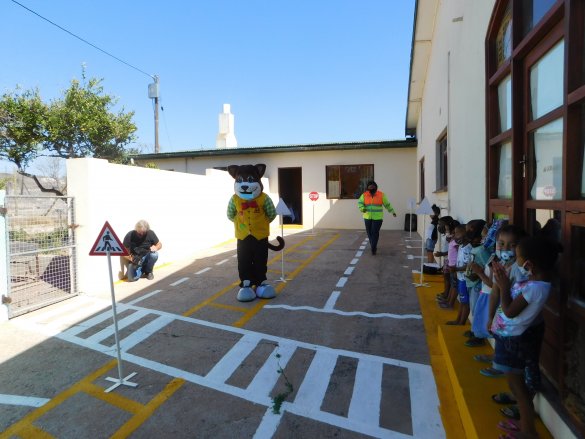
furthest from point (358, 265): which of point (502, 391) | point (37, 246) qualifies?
point (37, 246)

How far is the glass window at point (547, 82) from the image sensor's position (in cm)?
242

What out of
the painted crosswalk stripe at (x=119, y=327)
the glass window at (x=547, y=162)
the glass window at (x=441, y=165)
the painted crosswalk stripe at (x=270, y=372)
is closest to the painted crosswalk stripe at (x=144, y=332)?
the painted crosswalk stripe at (x=119, y=327)

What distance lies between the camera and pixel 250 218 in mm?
5945

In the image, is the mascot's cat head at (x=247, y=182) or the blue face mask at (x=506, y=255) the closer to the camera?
the blue face mask at (x=506, y=255)

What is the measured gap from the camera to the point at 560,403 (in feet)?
7.57

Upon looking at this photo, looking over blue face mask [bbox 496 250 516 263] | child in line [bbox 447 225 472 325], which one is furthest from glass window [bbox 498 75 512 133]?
blue face mask [bbox 496 250 516 263]

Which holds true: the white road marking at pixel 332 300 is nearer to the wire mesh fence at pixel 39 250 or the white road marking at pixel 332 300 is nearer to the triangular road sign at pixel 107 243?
the triangular road sign at pixel 107 243

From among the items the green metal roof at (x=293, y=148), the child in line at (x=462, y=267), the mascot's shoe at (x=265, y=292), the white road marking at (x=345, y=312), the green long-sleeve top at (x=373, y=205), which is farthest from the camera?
the green metal roof at (x=293, y=148)

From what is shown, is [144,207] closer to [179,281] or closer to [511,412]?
[179,281]

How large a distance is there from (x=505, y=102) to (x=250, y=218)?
12.4 ft

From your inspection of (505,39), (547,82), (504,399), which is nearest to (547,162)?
(547,82)

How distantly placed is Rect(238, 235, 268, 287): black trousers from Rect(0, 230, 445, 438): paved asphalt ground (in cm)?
47

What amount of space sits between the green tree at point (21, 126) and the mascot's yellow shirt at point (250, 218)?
415 inches

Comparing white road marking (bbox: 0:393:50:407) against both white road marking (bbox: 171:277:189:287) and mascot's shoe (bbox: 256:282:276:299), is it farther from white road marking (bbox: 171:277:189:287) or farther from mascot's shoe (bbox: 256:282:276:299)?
white road marking (bbox: 171:277:189:287)
